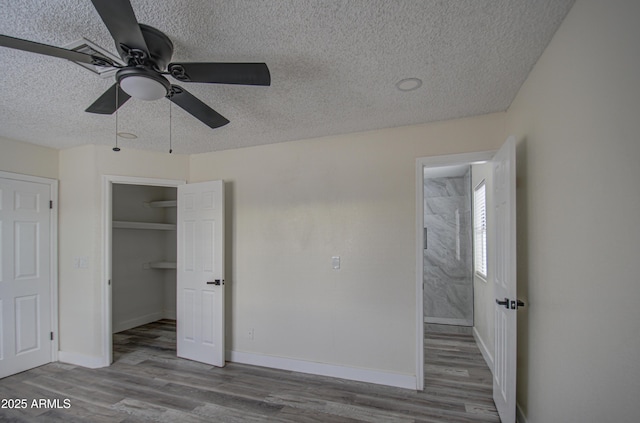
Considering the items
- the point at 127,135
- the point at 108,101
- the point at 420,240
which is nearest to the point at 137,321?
the point at 127,135

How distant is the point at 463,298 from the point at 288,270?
305 cm

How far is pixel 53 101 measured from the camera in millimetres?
2463

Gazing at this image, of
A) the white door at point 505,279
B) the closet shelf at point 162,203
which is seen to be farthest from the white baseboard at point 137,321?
the white door at point 505,279

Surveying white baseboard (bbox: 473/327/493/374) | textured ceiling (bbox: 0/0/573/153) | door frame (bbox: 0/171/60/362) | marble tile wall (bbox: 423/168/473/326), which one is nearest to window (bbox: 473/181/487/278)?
marble tile wall (bbox: 423/168/473/326)

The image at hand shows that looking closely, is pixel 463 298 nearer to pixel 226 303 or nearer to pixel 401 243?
pixel 401 243

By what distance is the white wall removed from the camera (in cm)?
338

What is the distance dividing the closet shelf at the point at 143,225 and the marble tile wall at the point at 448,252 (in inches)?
173

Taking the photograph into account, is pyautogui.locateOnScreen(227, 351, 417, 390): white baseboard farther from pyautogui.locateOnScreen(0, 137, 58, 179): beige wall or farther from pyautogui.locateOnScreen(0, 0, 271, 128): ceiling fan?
pyautogui.locateOnScreen(0, 137, 58, 179): beige wall

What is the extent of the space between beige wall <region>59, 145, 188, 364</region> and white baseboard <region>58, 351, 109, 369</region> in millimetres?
11

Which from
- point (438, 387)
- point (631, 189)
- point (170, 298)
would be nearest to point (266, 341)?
point (438, 387)

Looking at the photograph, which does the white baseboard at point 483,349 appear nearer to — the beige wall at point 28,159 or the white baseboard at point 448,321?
the white baseboard at point 448,321

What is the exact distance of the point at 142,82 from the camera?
1521mm

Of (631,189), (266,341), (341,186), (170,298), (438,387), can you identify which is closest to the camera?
(631,189)

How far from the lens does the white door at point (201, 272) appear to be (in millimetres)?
3645
